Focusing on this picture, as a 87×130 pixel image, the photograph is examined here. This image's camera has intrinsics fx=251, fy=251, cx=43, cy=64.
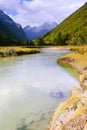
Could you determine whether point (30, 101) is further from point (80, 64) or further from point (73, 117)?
point (80, 64)

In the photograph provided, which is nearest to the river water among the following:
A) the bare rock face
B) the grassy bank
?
the grassy bank

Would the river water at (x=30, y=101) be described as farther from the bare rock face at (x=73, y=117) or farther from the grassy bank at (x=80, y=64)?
the bare rock face at (x=73, y=117)

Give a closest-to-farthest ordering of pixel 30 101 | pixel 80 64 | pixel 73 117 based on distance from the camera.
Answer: pixel 73 117, pixel 30 101, pixel 80 64

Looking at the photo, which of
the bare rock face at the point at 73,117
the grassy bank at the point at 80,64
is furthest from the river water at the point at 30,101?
the bare rock face at the point at 73,117

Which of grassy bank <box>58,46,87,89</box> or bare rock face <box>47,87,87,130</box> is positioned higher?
bare rock face <box>47,87,87,130</box>

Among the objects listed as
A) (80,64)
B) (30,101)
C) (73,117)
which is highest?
(73,117)

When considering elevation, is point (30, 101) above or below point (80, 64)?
below

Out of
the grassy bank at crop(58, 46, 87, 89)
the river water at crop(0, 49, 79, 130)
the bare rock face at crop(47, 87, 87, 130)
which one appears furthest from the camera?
the grassy bank at crop(58, 46, 87, 89)

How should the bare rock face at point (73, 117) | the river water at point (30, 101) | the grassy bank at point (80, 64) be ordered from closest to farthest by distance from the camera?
the bare rock face at point (73, 117) < the river water at point (30, 101) < the grassy bank at point (80, 64)

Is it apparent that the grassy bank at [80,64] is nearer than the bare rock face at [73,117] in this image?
No

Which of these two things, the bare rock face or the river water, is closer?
the bare rock face

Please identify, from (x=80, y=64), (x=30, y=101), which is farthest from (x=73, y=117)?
(x=80, y=64)

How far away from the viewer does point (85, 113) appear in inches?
621

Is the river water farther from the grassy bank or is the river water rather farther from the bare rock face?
the bare rock face
